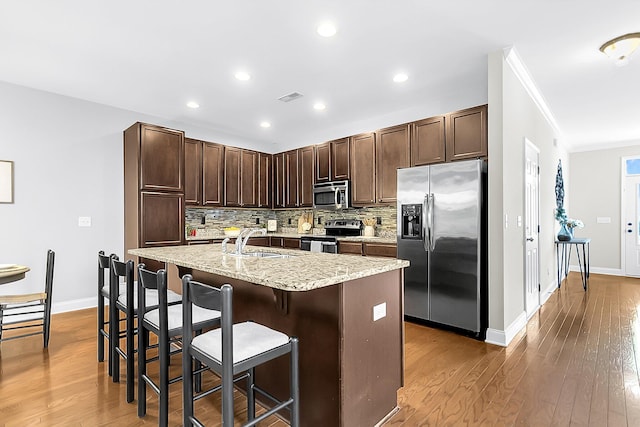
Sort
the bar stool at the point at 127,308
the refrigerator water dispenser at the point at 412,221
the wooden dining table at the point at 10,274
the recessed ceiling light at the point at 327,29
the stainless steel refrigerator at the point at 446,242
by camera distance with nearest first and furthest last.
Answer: the bar stool at the point at 127,308, the recessed ceiling light at the point at 327,29, the wooden dining table at the point at 10,274, the stainless steel refrigerator at the point at 446,242, the refrigerator water dispenser at the point at 412,221

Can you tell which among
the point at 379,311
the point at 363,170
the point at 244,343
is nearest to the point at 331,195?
the point at 363,170

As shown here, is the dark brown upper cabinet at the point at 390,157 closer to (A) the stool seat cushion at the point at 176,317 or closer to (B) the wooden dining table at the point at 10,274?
(A) the stool seat cushion at the point at 176,317

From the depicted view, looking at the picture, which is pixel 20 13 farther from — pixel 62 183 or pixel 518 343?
pixel 518 343

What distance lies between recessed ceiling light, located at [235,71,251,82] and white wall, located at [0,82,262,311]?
82.1 inches

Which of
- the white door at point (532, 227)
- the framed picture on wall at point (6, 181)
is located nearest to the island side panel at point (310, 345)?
the white door at point (532, 227)

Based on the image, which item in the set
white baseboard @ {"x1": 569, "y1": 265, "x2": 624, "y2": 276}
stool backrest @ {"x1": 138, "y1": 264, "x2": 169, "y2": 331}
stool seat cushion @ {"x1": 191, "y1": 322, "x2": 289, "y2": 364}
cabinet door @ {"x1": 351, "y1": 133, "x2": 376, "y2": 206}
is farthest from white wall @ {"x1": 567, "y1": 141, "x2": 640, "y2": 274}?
stool backrest @ {"x1": 138, "y1": 264, "x2": 169, "y2": 331}

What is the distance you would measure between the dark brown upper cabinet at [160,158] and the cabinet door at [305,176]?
80.3 inches

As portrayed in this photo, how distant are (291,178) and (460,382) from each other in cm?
444

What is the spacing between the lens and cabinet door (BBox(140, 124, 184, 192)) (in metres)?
4.27

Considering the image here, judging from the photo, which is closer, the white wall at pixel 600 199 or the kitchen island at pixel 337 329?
the kitchen island at pixel 337 329

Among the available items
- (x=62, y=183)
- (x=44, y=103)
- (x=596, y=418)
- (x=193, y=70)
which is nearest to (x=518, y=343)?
(x=596, y=418)

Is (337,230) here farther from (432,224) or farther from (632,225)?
(632,225)

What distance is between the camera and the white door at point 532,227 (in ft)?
12.3

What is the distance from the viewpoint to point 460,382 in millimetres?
2408
